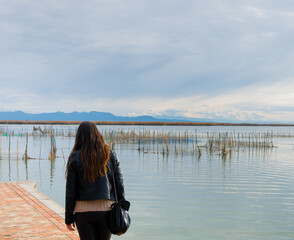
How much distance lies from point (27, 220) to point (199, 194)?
6.89m

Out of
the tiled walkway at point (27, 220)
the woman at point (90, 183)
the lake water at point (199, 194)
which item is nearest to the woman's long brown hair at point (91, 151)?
the woman at point (90, 183)

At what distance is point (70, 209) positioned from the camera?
3.19 meters

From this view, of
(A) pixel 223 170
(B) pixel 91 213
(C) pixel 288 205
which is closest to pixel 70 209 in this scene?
(B) pixel 91 213

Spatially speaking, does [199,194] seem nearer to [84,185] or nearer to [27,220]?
[27,220]

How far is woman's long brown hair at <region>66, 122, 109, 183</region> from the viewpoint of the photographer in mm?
3045

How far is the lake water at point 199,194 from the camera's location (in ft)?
25.6

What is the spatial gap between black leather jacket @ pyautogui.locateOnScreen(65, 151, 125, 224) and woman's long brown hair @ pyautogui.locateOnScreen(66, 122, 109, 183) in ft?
0.18

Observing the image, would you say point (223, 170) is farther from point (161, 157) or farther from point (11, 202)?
point (11, 202)

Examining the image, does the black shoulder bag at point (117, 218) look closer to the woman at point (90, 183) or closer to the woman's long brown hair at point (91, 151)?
the woman at point (90, 183)

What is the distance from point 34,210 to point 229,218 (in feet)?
15.8

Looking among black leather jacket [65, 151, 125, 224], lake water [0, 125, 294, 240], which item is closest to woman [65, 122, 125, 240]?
black leather jacket [65, 151, 125, 224]

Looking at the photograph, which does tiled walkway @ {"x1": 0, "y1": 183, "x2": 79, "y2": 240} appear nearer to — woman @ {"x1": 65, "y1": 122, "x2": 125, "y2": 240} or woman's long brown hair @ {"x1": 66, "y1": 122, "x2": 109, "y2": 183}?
woman @ {"x1": 65, "y1": 122, "x2": 125, "y2": 240}

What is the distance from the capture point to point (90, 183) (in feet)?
10.1

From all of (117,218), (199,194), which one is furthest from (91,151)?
(199,194)
